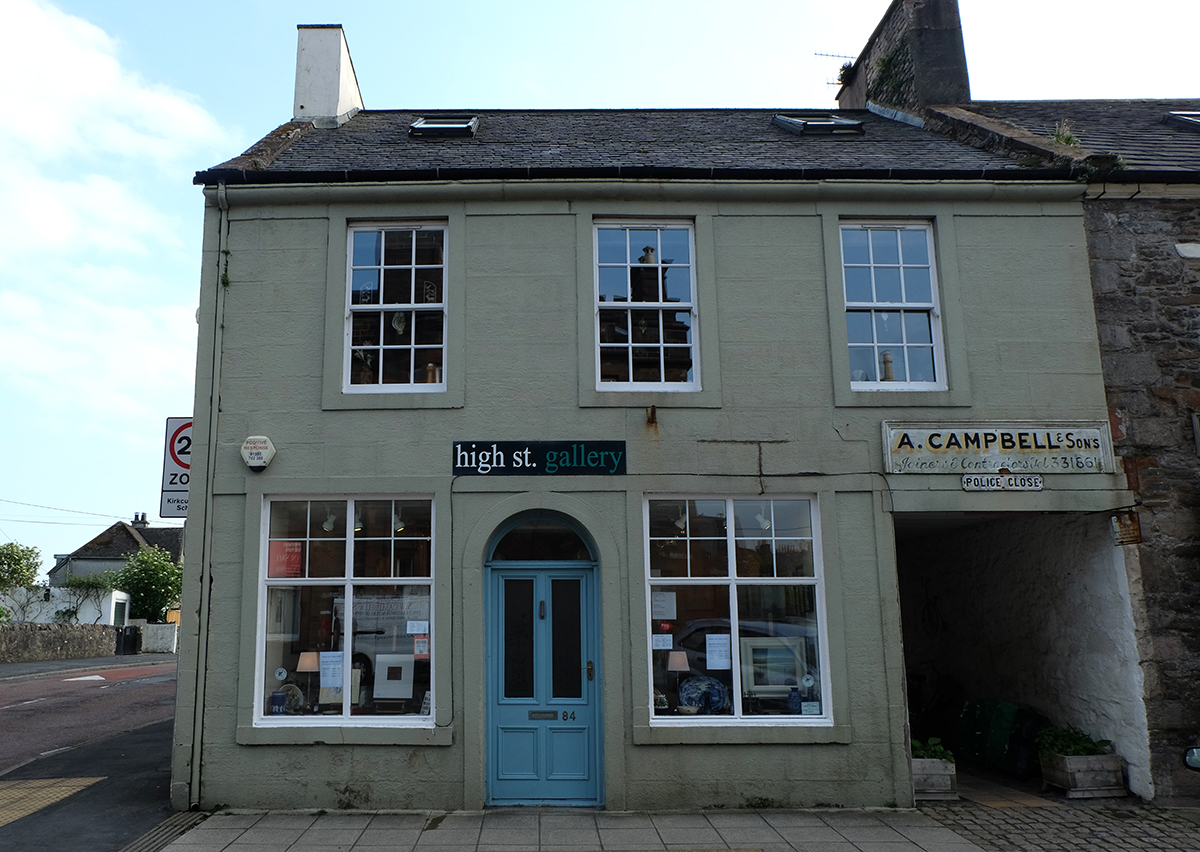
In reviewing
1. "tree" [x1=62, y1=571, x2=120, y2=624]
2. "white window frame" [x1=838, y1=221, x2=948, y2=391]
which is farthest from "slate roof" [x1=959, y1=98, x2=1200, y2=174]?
"tree" [x1=62, y1=571, x2=120, y2=624]

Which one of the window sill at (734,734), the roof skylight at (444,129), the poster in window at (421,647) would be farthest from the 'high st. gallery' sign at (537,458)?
the roof skylight at (444,129)

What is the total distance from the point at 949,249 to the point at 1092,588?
375cm

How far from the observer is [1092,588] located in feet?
29.6

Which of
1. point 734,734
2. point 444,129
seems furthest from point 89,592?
point 734,734

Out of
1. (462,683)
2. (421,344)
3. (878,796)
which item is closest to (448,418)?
(421,344)

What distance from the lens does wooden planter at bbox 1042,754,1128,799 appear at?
27.8 feet

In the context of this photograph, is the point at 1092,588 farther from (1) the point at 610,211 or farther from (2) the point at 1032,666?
(1) the point at 610,211

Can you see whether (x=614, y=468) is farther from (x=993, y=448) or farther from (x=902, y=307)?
(x=993, y=448)

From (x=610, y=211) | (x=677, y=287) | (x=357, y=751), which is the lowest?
(x=357, y=751)

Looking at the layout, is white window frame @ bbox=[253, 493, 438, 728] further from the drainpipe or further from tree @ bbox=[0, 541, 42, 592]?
tree @ bbox=[0, 541, 42, 592]

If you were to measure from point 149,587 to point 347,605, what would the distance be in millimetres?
40418

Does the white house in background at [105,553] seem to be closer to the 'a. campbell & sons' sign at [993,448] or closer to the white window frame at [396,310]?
the white window frame at [396,310]

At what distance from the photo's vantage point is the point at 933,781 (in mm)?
8492

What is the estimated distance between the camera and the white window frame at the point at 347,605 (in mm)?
8352
